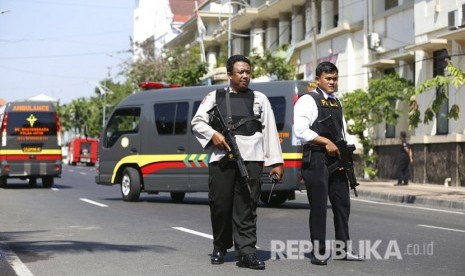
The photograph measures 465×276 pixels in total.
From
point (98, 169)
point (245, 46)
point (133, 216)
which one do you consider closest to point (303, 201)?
point (98, 169)

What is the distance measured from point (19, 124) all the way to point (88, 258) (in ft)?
58.1

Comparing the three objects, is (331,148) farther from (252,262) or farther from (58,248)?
(58,248)

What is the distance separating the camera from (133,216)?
14570 mm

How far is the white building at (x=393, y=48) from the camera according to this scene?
26672mm

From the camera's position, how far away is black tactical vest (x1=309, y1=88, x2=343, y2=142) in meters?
8.32

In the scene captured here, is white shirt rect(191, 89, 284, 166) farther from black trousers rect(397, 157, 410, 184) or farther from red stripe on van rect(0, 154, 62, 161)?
black trousers rect(397, 157, 410, 184)

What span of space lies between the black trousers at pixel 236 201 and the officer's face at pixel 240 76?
74 cm

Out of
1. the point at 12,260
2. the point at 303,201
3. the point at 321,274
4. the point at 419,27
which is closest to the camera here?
the point at 321,274

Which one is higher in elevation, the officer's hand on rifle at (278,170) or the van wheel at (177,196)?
the officer's hand on rifle at (278,170)

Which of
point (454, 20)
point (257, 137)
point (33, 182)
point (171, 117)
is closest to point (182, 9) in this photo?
point (33, 182)

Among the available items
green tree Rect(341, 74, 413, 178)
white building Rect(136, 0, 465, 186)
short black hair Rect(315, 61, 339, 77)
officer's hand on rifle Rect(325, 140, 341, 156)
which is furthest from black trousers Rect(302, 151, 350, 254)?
green tree Rect(341, 74, 413, 178)

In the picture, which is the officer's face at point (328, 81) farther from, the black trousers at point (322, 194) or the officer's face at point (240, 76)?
the officer's face at point (240, 76)

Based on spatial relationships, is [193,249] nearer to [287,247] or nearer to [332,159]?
[287,247]

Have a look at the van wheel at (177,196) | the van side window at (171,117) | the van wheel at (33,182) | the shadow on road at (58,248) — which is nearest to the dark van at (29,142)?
the van wheel at (33,182)
